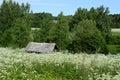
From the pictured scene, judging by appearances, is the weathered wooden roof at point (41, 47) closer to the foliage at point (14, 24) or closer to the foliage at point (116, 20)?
the foliage at point (14, 24)

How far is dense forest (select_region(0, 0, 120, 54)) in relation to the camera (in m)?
45.1

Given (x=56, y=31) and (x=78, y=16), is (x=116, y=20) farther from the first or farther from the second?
(x=56, y=31)

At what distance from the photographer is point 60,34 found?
49812 mm

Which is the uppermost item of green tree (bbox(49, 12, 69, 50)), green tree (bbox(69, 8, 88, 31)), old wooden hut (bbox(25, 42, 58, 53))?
green tree (bbox(69, 8, 88, 31))

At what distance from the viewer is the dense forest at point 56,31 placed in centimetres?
4512

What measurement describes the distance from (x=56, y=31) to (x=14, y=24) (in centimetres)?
1157

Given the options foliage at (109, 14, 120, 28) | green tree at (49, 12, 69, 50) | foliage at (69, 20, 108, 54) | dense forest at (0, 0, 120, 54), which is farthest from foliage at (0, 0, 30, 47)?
foliage at (109, 14, 120, 28)

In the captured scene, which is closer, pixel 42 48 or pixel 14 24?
pixel 42 48

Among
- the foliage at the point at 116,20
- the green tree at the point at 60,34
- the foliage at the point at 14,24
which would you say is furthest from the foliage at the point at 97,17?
the foliage at the point at 116,20

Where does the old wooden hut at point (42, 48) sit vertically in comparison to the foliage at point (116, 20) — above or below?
below

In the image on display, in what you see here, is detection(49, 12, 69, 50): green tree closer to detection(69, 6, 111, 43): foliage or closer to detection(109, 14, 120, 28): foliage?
detection(69, 6, 111, 43): foliage

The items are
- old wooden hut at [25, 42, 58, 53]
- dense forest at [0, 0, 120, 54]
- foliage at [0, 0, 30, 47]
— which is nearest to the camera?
old wooden hut at [25, 42, 58, 53]

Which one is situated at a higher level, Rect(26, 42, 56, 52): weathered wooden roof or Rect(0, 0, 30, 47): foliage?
Rect(0, 0, 30, 47): foliage

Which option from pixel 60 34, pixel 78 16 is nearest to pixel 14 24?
pixel 60 34
